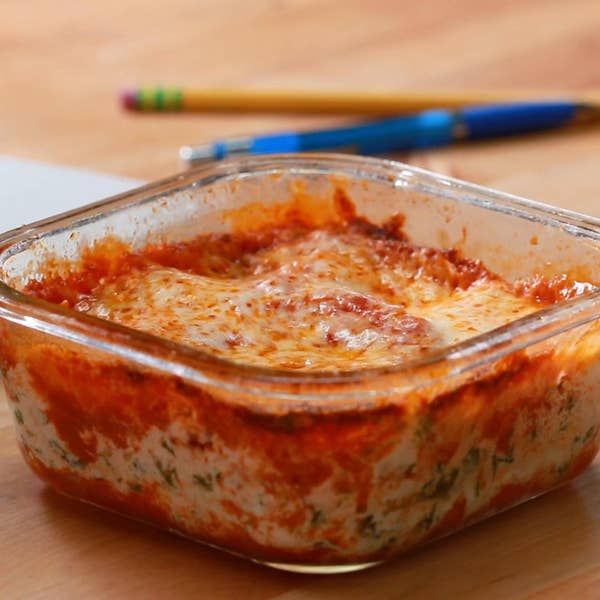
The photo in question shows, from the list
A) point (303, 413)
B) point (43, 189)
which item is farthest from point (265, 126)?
point (303, 413)

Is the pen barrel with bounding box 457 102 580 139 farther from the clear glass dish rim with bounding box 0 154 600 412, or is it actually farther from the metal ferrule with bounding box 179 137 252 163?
the clear glass dish rim with bounding box 0 154 600 412

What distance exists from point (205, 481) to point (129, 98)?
1.14m

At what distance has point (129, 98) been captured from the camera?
1.95 m

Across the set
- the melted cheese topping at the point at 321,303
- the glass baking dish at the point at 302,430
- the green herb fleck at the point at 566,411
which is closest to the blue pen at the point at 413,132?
the melted cheese topping at the point at 321,303

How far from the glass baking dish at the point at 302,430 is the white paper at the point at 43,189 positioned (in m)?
0.36

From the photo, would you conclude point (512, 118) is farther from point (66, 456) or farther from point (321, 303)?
point (66, 456)

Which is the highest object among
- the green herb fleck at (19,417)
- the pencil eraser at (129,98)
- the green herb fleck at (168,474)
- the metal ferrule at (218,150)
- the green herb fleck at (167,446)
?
the pencil eraser at (129,98)

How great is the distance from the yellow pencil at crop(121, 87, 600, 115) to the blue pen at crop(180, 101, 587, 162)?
4cm

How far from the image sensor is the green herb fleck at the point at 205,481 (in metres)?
0.89

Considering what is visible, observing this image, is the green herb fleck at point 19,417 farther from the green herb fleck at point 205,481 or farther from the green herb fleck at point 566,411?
the green herb fleck at point 566,411

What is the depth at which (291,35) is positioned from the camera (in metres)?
2.23

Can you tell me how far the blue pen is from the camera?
1.79 m

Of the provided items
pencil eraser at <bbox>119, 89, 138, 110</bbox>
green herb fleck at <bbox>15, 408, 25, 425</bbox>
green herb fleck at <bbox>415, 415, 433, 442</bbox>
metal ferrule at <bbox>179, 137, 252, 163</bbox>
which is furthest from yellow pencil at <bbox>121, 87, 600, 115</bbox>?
green herb fleck at <bbox>415, 415, 433, 442</bbox>

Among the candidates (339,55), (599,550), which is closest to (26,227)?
(599,550)
